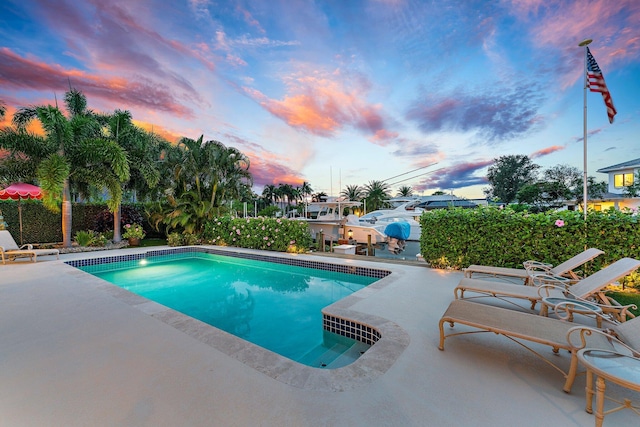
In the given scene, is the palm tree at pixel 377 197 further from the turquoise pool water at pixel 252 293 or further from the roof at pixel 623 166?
the turquoise pool water at pixel 252 293

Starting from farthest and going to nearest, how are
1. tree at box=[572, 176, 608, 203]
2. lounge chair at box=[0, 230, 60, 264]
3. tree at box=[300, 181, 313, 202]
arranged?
tree at box=[300, 181, 313, 202] → tree at box=[572, 176, 608, 203] → lounge chair at box=[0, 230, 60, 264]

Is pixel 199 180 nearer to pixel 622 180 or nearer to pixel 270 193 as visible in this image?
pixel 622 180

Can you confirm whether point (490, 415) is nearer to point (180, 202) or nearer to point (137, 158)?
point (180, 202)

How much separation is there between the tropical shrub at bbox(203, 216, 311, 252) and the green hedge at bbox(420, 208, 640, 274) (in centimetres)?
455

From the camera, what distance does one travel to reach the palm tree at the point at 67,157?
977cm

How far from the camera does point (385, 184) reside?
40812 millimetres

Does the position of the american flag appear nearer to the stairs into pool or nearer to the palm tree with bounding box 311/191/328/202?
the stairs into pool

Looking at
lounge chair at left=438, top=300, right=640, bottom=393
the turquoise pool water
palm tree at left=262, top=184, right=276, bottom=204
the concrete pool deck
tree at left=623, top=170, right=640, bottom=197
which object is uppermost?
palm tree at left=262, top=184, right=276, bottom=204

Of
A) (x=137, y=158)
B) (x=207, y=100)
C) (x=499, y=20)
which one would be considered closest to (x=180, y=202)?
(x=137, y=158)

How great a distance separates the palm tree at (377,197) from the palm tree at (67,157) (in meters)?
31.1

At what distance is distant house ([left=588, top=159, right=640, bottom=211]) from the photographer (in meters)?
20.4

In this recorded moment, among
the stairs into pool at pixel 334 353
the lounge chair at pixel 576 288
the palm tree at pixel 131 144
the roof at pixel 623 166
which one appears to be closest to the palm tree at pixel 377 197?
the roof at pixel 623 166

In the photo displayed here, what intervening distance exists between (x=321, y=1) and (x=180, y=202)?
33.2 feet

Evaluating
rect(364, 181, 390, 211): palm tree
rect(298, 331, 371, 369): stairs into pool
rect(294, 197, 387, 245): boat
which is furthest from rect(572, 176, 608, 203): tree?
rect(298, 331, 371, 369): stairs into pool
